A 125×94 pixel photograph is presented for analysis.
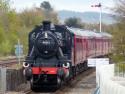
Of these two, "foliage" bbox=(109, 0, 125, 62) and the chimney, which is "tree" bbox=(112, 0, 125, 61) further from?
the chimney

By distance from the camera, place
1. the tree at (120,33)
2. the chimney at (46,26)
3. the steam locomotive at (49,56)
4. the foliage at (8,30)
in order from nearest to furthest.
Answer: the tree at (120,33), the steam locomotive at (49,56), the chimney at (46,26), the foliage at (8,30)

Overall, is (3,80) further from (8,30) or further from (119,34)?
(8,30)

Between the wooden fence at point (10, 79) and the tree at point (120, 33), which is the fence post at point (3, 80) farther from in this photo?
the tree at point (120, 33)

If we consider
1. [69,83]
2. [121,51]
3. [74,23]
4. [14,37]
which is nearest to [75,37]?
[69,83]

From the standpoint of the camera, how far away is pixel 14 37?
237ft

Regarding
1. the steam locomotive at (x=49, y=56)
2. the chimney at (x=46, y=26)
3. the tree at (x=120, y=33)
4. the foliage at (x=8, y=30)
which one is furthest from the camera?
the foliage at (x=8, y=30)

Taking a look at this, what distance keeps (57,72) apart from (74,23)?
91352mm

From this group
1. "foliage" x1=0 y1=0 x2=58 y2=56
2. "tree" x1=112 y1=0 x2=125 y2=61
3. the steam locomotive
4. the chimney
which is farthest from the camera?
"foliage" x1=0 y1=0 x2=58 y2=56

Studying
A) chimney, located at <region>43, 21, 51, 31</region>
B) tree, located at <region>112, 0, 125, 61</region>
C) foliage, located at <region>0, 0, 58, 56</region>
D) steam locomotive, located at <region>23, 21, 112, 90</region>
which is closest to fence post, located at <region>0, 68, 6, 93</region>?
steam locomotive, located at <region>23, 21, 112, 90</region>

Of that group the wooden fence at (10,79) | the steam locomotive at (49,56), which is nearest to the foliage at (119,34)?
the steam locomotive at (49,56)

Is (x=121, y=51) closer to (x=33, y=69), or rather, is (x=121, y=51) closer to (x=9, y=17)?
(x=33, y=69)

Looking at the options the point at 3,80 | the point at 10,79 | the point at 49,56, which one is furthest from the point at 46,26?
the point at 3,80

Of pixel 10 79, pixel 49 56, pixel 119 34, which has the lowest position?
pixel 10 79

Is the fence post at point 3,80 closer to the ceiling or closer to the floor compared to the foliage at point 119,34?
closer to the floor
